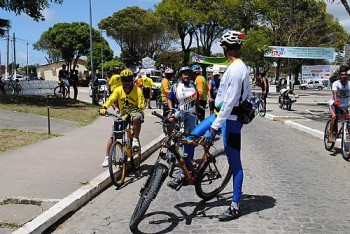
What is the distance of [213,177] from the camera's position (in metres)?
6.00

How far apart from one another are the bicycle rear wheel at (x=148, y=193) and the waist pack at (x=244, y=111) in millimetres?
1076

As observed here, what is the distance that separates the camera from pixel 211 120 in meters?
5.51

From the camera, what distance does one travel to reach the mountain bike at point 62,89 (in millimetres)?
23719

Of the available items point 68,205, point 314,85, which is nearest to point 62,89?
point 68,205

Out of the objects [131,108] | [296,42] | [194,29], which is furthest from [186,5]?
[131,108]

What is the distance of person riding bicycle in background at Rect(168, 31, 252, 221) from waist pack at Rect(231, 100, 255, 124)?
0.03 metres

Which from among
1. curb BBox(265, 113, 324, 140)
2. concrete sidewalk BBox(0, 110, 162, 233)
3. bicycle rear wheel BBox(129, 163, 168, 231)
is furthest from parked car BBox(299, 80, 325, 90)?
bicycle rear wheel BBox(129, 163, 168, 231)

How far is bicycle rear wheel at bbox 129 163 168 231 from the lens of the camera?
4719 millimetres

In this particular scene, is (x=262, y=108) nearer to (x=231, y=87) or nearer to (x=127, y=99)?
(x=127, y=99)

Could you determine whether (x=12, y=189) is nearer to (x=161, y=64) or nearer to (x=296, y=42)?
(x=296, y=42)

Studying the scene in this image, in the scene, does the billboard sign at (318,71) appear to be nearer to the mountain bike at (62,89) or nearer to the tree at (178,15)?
the tree at (178,15)

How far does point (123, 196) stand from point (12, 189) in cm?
154

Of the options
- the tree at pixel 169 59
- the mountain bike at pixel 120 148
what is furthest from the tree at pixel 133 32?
the mountain bike at pixel 120 148

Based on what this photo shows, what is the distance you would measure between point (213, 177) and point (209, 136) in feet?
3.16
